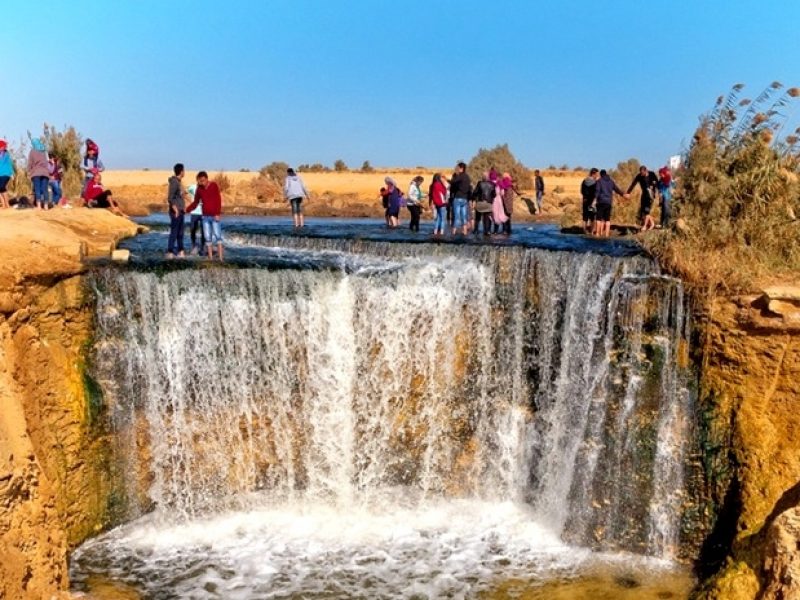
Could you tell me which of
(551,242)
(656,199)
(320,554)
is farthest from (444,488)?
(656,199)

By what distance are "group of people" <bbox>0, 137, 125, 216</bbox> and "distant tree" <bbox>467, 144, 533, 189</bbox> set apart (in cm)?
2150

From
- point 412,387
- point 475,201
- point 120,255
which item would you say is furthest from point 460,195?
point 120,255

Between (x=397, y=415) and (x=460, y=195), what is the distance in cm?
637

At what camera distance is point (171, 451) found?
10.6 metres

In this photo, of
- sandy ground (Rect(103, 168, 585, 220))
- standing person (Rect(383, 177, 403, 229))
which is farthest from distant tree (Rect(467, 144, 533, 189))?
standing person (Rect(383, 177, 403, 229))

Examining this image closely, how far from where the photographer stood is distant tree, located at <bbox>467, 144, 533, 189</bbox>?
36844 mm

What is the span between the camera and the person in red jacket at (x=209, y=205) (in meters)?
12.2

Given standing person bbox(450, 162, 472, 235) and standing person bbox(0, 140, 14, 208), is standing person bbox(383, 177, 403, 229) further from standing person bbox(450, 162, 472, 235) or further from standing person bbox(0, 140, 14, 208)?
standing person bbox(0, 140, 14, 208)

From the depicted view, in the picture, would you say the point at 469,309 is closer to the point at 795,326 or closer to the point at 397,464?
the point at 397,464

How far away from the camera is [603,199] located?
51.5 feet

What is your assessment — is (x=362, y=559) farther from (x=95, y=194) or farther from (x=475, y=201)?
(x=95, y=194)

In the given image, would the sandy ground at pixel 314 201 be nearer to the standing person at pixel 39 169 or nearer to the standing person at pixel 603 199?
the standing person at pixel 603 199

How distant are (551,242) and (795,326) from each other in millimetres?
5926

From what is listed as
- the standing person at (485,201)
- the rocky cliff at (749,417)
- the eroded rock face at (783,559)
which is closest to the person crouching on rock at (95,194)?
the standing person at (485,201)
